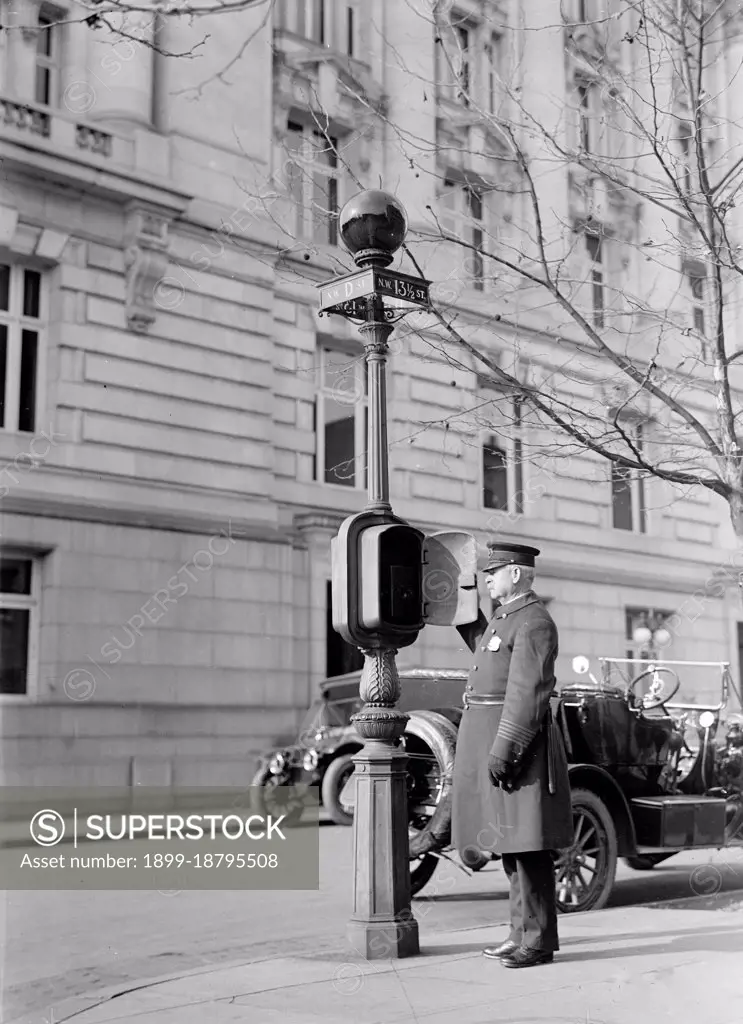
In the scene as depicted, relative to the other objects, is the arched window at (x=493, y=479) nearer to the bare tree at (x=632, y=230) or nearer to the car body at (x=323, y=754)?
the bare tree at (x=632, y=230)

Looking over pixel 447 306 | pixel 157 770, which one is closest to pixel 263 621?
pixel 157 770

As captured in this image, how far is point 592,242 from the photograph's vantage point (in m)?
10.3

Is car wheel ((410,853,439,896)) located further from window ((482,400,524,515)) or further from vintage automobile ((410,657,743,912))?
window ((482,400,524,515))

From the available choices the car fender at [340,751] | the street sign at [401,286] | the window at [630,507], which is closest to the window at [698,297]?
the window at [630,507]

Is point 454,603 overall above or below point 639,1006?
above

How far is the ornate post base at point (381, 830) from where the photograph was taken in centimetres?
556

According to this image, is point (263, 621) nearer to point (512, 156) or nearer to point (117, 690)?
point (117, 690)

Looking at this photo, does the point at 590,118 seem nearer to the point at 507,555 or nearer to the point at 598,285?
the point at 598,285

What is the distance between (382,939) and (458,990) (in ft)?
2.50

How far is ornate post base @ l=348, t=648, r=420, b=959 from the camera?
5.56 metres

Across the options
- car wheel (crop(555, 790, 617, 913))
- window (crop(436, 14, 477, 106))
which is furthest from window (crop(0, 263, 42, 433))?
car wheel (crop(555, 790, 617, 913))

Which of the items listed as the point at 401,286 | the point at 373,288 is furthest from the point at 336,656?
the point at 373,288

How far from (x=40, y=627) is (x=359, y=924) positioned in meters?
5.18

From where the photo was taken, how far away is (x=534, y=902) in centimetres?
545
